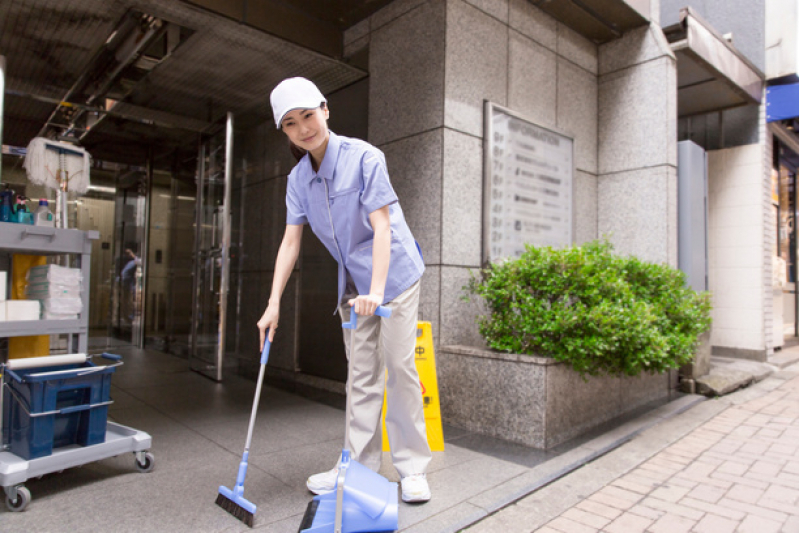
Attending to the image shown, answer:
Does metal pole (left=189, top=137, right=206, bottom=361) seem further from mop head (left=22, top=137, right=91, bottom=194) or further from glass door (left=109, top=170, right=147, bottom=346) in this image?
mop head (left=22, top=137, right=91, bottom=194)

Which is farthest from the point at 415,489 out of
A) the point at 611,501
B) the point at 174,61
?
the point at 174,61

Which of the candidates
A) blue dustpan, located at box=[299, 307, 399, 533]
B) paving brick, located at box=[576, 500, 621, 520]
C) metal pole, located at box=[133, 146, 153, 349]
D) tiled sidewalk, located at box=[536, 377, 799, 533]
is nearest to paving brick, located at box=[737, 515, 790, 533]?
tiled sidewalk, located at box=[536, 377, 799, 533]

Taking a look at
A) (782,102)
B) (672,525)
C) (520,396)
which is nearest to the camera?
(672,525)

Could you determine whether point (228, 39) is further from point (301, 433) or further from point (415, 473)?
point (415, 473)

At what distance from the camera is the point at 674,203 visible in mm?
5863

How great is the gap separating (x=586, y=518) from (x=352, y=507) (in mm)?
1262

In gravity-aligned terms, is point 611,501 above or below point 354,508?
below

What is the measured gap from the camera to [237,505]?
2.42 metres

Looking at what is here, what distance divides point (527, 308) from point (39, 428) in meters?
3.10

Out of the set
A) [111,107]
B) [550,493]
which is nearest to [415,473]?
[550,493]

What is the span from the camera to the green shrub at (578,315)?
3.68 metres

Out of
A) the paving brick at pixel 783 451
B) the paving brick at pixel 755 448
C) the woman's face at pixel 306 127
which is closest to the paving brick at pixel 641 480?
the paving brick at pixel 755 448

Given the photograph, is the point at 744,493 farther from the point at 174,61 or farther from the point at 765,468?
the point at 174,61

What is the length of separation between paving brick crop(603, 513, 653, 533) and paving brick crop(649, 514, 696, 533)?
0.04 metres
